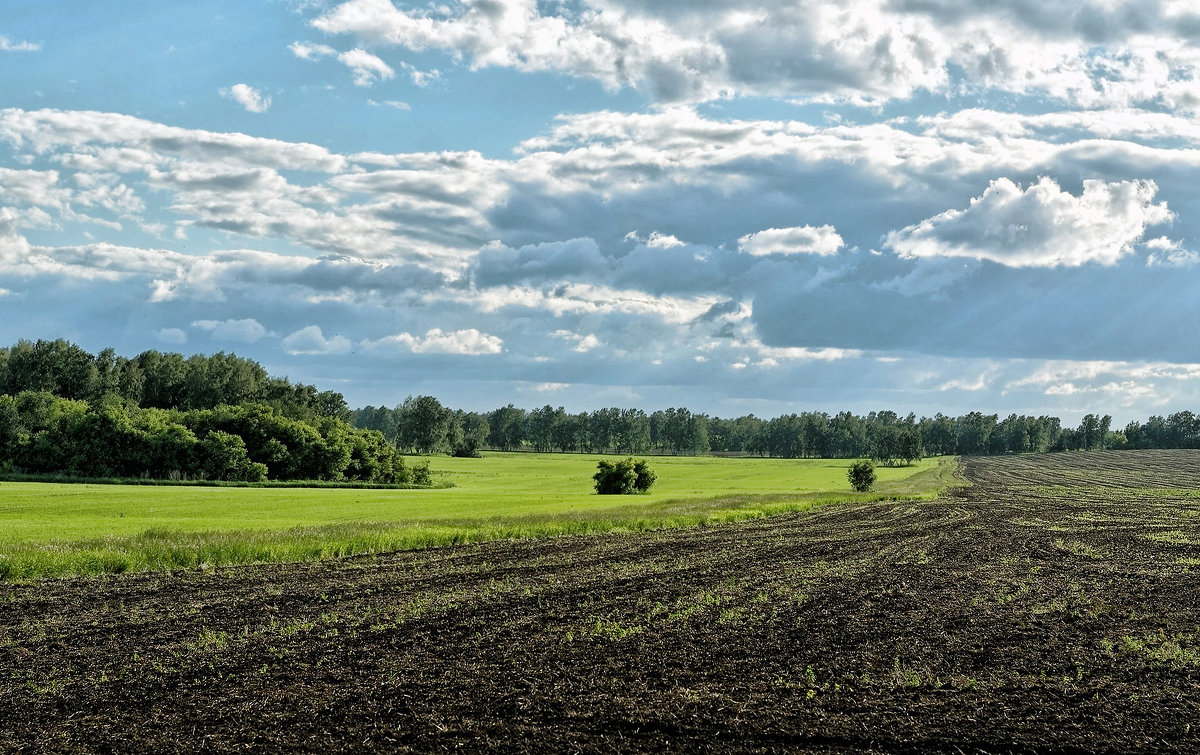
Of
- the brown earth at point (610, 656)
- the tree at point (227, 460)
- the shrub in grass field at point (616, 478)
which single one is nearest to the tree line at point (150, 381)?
the tree at point (227, 460)

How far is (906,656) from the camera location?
2009 centimetres

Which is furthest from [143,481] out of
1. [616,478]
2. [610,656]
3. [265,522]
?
[610,656]

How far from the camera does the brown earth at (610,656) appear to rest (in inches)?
591

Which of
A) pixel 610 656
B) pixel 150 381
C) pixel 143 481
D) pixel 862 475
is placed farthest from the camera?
pixel 150 381

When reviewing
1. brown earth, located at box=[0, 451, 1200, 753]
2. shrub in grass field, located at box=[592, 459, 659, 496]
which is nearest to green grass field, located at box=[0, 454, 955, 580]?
brown earth, located at box=[0, 451, 1200, 753]

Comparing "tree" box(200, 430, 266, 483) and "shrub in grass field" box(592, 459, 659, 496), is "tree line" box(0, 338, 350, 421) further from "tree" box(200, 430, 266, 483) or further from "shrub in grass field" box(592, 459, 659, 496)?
"shrub in grass field" box(592, 459, 659, 496)

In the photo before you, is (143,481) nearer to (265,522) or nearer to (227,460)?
(227,460)

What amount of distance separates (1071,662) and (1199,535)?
36.7m

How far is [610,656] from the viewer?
19.8 meters

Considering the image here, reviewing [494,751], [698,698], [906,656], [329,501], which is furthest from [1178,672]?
[329,501]

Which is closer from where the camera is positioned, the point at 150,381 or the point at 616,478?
the point at 616,478

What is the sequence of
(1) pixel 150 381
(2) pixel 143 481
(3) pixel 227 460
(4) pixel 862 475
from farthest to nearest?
1. (1) pixel 150 381
2. (3) pixel 227 460
3. (4) pixel 862 475
4. (2) pixel 143 481

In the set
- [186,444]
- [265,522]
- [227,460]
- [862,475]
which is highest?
[186,444]

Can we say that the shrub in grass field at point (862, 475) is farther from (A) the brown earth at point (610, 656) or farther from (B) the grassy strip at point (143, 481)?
(A) the brown earth at point (610, 656)
